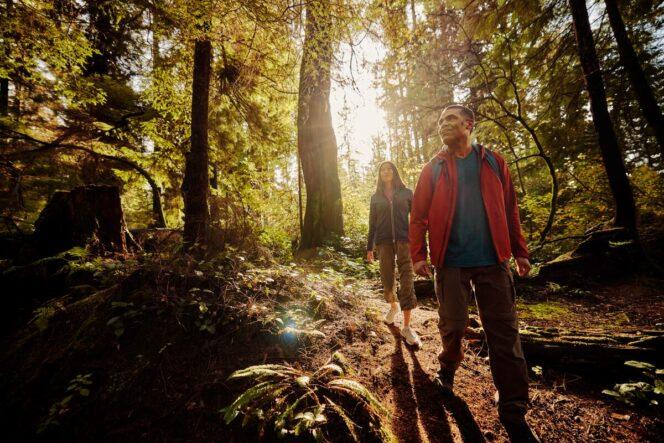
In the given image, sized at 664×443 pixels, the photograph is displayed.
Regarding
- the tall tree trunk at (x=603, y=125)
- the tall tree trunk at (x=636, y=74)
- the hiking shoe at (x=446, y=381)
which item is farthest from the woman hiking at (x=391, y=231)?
the tall tree trunk at (x=636, y=74)

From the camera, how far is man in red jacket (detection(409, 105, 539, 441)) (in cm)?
220

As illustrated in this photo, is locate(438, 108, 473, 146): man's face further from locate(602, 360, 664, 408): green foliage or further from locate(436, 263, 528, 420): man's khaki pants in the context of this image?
locate(602, 360, 664, 408): green foliage

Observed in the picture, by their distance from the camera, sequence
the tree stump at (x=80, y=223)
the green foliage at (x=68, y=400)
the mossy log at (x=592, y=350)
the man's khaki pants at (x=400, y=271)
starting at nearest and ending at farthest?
the green foliage at (x=68, y=400), the mossy log at (x=592, y=350), the man's khaki pants at (x=400, y=271), the tree stump at (x=80, y=223)

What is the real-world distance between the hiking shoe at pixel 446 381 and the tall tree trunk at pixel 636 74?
7.70 meters

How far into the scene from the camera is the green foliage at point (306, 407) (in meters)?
1.82

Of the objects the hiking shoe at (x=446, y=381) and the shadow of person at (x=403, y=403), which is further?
the hiking shoe at (x=446, y=381)

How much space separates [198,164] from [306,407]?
13.1ft

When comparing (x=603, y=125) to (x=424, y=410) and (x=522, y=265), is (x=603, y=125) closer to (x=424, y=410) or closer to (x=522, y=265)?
(x=522, y=265)

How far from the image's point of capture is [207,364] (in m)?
2.48

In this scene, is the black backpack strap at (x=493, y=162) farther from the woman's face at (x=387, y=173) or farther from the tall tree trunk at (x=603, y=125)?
the tall tree trunk at (x=603, y=125)

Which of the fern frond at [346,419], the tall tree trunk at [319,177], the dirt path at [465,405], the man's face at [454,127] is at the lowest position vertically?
the dirt path at [465,405]

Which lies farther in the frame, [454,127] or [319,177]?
[319,177]

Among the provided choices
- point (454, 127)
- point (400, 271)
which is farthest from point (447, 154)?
point (400, 271)

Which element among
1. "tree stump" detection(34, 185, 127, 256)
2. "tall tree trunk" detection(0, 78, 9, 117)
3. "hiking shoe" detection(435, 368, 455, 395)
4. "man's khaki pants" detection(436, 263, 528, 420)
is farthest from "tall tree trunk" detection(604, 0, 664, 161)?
"tall tree trunk" detection(0, 78, 9, 117)
